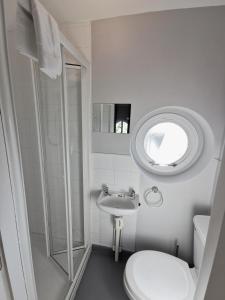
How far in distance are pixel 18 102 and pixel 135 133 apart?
3.64 feet

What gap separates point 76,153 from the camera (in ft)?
5.24

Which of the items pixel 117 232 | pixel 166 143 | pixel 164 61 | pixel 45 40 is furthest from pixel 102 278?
pixel 164 61

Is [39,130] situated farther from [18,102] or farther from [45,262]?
[45,262]

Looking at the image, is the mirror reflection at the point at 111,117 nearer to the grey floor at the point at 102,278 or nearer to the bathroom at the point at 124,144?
the bathroom at the point at 124,144

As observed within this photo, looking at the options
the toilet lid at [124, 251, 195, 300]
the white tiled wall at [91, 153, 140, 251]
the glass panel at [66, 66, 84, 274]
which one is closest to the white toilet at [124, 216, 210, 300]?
the toilet lid at [124, 251, 195, 300]

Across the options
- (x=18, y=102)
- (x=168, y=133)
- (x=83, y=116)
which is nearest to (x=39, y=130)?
(x=18, y=102)

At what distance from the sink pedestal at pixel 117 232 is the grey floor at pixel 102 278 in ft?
0.33

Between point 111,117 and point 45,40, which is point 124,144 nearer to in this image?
point 111,117

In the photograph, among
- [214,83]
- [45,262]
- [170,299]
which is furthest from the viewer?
[45,262]

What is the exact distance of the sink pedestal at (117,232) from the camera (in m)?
1.61

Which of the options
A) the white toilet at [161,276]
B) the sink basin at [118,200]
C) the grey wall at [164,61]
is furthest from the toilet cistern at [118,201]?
the grey wall at [164,61]

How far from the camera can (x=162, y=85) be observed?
4.59 ft

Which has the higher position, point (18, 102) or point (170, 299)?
point (18, 102)

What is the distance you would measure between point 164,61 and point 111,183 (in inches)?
48.2
